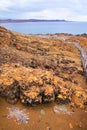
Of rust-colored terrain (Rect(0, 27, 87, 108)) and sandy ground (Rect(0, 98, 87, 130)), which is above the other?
rust-colored terrain (Rect(0, 27, 87, 108))

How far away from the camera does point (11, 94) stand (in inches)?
512

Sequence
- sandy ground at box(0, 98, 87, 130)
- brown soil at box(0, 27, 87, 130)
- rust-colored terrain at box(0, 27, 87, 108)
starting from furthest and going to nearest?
rust-colored terrain at box(0, 27, 87, 108) → brown soil at box(0, 27, 87, 130) → sandy ground at box(0, 98, 87, 130)

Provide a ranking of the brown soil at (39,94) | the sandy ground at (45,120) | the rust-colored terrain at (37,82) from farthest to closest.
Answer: the rust-colored terrain at (37,82) < the brown soil at (39,94) < the sandy ground at (45,120)

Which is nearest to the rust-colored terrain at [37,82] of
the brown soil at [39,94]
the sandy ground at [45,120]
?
the brown soil at [39,94]

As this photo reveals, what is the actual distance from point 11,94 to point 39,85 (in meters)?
1.65

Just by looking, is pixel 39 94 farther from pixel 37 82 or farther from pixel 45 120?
pixel 45 120

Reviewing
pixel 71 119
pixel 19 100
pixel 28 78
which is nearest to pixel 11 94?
pixel 19 100

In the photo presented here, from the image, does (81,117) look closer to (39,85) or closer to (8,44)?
(39,85)

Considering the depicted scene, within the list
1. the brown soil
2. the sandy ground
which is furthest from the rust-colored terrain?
the sandy ground

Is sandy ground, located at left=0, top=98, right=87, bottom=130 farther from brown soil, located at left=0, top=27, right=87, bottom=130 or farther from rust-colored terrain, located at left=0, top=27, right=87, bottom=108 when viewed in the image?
rust-colored terrain, located at left=0, top=27, right=87, bottom=108

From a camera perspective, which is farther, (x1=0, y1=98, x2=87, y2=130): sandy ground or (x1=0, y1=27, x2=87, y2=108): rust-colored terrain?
(x1=0, y1=27, x2=87, y2=108): rust-colored terrain

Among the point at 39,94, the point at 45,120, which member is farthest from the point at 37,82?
the point at 45,120

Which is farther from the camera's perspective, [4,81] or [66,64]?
[66,64]

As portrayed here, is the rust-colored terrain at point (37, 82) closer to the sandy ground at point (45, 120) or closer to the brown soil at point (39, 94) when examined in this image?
the brown soil at point (39, 94)
